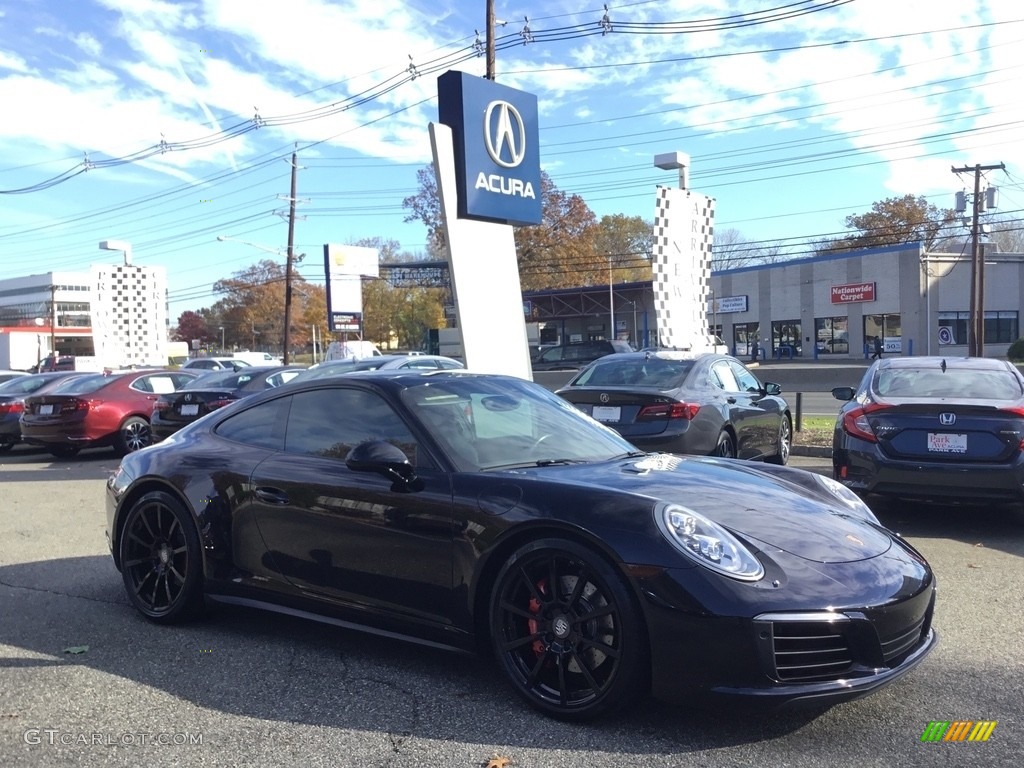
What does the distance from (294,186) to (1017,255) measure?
40.9 metres

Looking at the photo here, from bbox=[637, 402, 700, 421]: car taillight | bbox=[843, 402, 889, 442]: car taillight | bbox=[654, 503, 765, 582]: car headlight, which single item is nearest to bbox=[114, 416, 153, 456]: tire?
bbox=[637, 402, 700, 421]: car taillight

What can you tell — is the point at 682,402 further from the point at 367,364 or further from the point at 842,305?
the point at 842,305

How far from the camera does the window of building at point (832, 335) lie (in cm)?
5306

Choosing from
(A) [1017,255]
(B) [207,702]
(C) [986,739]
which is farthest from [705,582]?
(A) [1017,255]

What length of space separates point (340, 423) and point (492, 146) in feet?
22.1

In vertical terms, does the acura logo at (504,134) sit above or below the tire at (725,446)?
above

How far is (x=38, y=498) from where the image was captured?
33.3 feet

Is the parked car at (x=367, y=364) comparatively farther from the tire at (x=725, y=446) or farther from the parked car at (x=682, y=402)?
the tire at (x=725, y=446)

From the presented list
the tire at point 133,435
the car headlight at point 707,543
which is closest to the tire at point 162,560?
the car headlight at point 707,543

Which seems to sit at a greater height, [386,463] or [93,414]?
[386,463]

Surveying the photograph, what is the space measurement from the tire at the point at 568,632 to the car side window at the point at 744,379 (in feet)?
23.1

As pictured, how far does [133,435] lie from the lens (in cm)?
1452

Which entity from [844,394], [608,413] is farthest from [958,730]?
[608,413]

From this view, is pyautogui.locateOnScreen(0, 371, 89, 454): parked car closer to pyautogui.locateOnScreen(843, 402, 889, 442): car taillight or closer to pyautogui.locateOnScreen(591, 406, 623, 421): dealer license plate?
pyautogui.locateOnScreen(591, 406, 623, 421): dealer license plate
